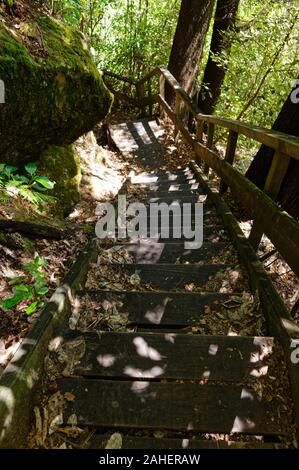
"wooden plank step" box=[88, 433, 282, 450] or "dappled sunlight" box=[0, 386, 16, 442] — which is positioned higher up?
"dappled sunlight" box=[0, 386, 16, 442]

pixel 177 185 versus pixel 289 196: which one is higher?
pixel 289 196

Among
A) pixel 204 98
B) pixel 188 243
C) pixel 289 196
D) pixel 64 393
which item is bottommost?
pixel 204 98

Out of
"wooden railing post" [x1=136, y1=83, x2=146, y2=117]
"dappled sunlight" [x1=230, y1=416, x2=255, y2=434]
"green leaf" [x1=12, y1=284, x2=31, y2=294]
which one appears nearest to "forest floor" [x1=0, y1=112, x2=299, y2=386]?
"green leaf" [x1=12, y1=284, x2=31, y2=294]

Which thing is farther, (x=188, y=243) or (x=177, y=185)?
(x=177, y=185)

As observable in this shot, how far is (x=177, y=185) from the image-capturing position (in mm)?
5957

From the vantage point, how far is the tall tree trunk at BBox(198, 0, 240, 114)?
31.8ft

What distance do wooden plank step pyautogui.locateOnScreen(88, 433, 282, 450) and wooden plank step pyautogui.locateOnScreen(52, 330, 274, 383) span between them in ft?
1.17

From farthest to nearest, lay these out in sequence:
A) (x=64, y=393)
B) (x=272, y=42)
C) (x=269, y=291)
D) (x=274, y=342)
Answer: (x=272, y=42) < (x=269, y=291) < (x=274, y=342) < (x=64, y=393)

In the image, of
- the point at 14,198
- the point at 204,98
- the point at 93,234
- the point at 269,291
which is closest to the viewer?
the point at 269,291

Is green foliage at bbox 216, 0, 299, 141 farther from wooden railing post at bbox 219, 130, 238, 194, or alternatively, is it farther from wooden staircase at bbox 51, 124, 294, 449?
wooden staircase at bbox 51, 124, 294, 449
